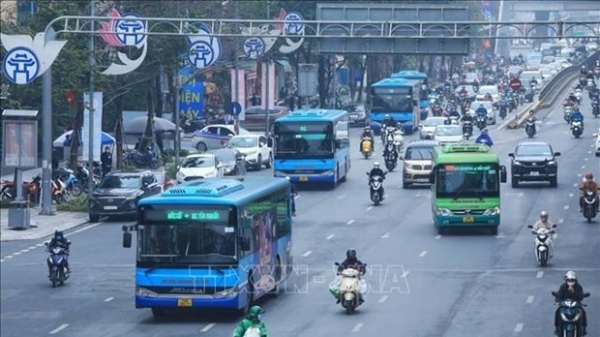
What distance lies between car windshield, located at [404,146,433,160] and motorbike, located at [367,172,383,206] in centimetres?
489

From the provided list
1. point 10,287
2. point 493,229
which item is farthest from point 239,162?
point 10,287

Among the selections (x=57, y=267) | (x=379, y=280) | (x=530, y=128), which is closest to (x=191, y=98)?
(x=530, y=128)

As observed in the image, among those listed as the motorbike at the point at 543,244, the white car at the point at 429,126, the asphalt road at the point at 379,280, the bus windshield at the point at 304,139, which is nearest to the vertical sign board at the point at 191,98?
the white car at the point at 429,126

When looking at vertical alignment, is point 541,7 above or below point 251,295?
above

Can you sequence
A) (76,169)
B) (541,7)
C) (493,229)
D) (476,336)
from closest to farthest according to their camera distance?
(476,336), (493,229), (76,169), (541,7)

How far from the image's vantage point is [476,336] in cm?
2833

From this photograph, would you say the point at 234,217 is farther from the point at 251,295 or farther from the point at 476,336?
the point at 476,336

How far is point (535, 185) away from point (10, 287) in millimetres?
27999

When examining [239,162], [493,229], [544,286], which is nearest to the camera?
[544,286]

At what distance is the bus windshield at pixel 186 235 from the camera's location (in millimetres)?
29844

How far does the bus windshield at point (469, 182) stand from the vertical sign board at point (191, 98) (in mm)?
37764

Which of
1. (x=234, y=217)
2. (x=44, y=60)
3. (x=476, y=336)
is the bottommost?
(x=476, y=336)

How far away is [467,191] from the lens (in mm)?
44344

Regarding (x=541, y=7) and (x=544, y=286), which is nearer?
(x=544, y=286)
